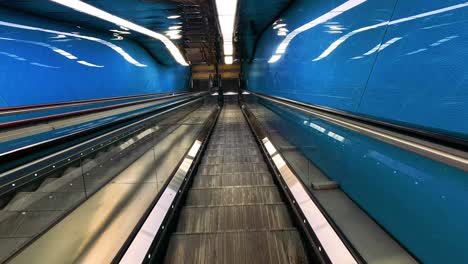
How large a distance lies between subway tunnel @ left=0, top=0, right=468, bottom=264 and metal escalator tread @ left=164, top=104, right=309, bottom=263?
0.01 m

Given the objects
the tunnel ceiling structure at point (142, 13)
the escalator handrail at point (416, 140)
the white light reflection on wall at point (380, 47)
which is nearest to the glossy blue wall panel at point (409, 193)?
the escalator handrail at point (416, 140)

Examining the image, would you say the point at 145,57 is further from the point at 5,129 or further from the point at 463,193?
the point at 463,193

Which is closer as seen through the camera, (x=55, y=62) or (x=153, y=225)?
(x=153, y=225)

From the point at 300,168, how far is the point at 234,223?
128cm

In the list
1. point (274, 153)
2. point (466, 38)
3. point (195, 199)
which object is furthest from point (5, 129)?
point (466, 38)

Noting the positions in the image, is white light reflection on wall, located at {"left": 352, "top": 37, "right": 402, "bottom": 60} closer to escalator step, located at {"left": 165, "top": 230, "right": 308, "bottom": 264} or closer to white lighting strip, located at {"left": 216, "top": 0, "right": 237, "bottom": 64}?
escalator step, located at {"left": 165, "top": 230, "right": 308, "bottom": 264}

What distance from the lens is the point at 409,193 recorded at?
6.43 feet

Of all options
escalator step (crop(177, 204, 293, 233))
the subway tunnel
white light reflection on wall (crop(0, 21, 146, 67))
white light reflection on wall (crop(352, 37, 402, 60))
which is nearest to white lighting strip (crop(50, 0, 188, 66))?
the subway tunnel

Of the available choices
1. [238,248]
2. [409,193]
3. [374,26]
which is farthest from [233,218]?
[374,26]

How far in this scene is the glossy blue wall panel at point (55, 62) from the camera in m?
5.34

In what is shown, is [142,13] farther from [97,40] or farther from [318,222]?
[318,222]

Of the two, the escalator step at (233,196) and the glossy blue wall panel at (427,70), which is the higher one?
the glossy blue wall panel at (427,70)

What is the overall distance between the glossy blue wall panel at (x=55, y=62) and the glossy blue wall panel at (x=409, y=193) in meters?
5.72

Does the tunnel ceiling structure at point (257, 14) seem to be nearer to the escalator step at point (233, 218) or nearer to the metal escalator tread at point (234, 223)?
the metal escalator tread at point (234, 223)
